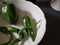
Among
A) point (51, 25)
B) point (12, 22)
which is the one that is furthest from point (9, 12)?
point (51, 25)

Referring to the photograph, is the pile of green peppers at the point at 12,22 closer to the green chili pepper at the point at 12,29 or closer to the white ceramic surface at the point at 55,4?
the green chili pepper at the point at 12,29

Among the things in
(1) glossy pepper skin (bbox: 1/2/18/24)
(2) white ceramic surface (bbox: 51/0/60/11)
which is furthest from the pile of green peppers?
(2) white ceramic surface (bbox: 51/0/60/11)

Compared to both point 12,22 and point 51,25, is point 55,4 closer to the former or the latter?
point 51,25

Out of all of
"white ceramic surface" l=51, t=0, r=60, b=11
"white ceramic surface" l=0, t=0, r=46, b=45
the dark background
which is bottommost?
the dark background

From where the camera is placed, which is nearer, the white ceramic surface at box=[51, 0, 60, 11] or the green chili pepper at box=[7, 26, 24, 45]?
the green chili pepper at box=[7, 26, 24, 45]

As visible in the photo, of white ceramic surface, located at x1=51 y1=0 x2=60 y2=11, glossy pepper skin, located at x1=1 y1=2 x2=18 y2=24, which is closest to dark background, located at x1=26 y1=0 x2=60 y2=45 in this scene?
white ceramic surface, located at x1=51 y1=0 x2=60 y2=11

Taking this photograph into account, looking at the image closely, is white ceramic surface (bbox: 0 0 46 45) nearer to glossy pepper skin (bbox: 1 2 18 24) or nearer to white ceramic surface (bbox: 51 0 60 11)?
glossy pepper skin (bbox: 1 2 18 24)

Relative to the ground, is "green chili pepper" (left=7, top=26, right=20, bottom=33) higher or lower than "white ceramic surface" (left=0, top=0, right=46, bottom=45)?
lower

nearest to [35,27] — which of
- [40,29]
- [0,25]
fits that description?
[40,29]
